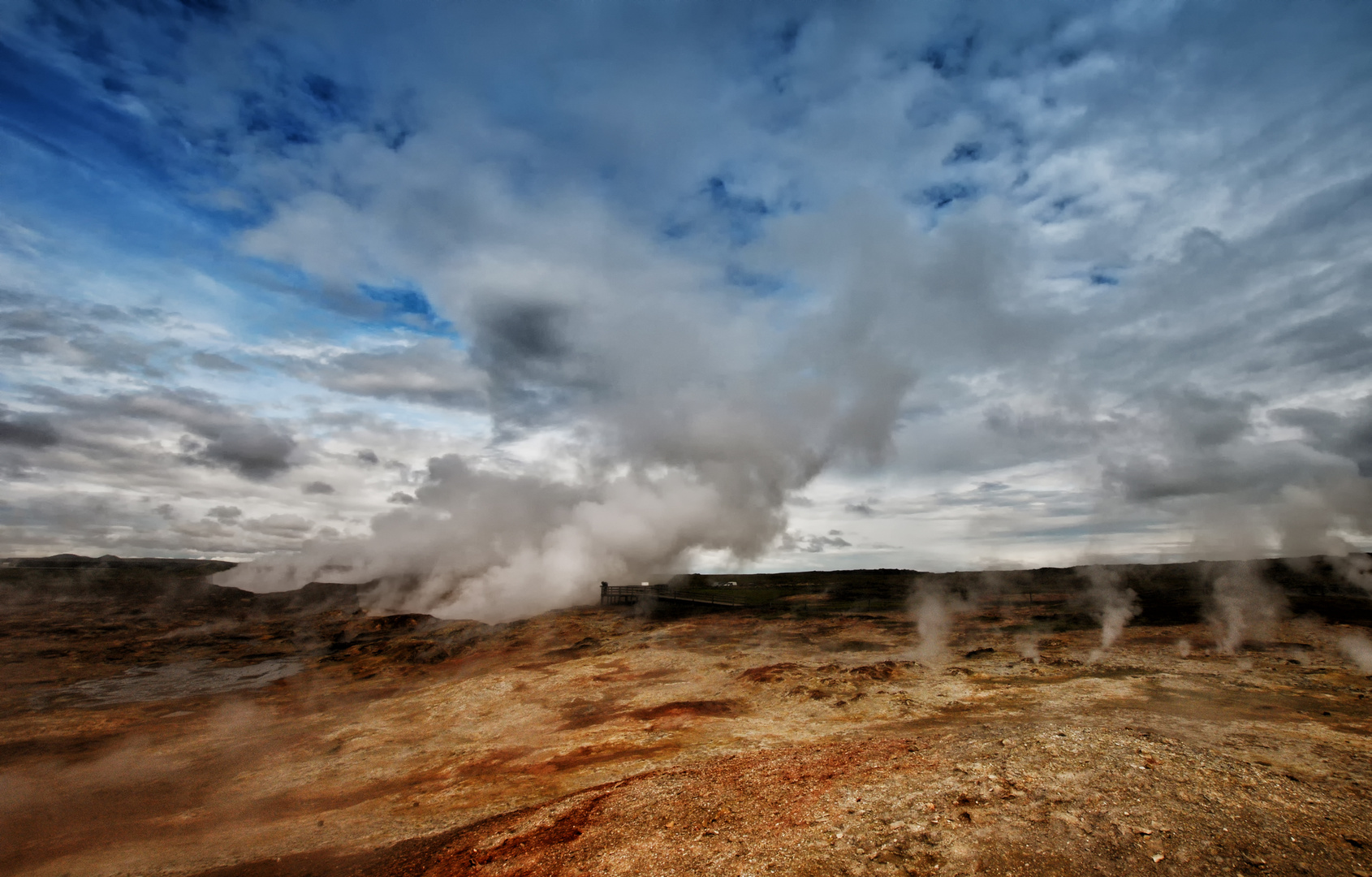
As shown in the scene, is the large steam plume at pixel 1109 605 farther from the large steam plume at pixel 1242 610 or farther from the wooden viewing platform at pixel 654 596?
the wooden viewing platform at pixel 654 596

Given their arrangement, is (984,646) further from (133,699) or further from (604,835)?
(133,699)

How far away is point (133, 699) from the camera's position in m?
29.5

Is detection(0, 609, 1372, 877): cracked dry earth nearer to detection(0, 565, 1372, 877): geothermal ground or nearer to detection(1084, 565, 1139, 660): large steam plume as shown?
detection(0, 565, 1372, 877): geothermal ground

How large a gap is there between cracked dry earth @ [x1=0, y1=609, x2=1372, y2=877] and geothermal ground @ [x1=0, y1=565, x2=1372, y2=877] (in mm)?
89

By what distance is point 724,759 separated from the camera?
51.4 feet

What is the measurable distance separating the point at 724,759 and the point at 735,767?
3.22ft

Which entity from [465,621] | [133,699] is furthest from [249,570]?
[133,699]

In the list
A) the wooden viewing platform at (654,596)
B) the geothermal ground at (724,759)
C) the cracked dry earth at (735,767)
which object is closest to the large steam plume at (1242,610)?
the geothermal ground at (724,759)

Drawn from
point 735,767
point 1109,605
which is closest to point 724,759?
point 735,767

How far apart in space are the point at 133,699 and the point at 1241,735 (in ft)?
145

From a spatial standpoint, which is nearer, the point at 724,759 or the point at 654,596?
the point at 724,759

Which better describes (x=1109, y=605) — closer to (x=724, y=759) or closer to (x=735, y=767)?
(x=724, y=759)

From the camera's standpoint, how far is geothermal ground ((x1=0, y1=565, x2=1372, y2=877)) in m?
10.1

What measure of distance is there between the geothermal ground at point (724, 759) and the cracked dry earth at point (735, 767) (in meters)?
0.09
